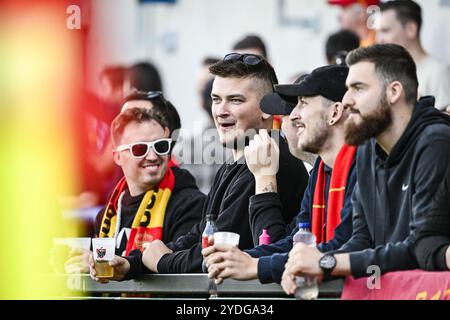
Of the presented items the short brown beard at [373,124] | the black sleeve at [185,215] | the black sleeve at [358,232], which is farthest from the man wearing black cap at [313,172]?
the black sleeve at [185,215]

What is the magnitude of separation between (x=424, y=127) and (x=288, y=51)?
369 cm

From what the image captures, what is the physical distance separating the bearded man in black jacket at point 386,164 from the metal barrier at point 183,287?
0.22m

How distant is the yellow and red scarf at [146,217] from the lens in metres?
6.75

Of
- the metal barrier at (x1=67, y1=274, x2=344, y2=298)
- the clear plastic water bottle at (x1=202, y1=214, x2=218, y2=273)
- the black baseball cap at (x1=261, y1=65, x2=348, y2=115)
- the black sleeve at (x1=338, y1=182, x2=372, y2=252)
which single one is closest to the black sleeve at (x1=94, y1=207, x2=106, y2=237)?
the metal barrier at (x1=67, y1=274, x2=344, y2=298)

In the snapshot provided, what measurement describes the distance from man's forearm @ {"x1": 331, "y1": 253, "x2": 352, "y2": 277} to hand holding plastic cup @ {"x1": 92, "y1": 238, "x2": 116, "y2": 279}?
56.9 inches

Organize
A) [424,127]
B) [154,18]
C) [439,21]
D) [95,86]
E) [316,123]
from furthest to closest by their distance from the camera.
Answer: [154,18], [95,86], [439,21], [316,123], [424,127]

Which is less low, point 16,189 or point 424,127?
point 424,127

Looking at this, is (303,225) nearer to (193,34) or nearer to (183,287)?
(183,287)

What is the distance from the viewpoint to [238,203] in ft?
19.9

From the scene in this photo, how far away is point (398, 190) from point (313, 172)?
0.78 metres

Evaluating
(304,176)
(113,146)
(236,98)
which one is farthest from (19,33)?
(304,176)

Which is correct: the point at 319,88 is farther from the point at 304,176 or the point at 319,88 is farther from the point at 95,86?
the point at 95,86

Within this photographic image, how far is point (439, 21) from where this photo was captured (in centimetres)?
748

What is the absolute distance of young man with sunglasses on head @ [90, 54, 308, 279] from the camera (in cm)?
607
